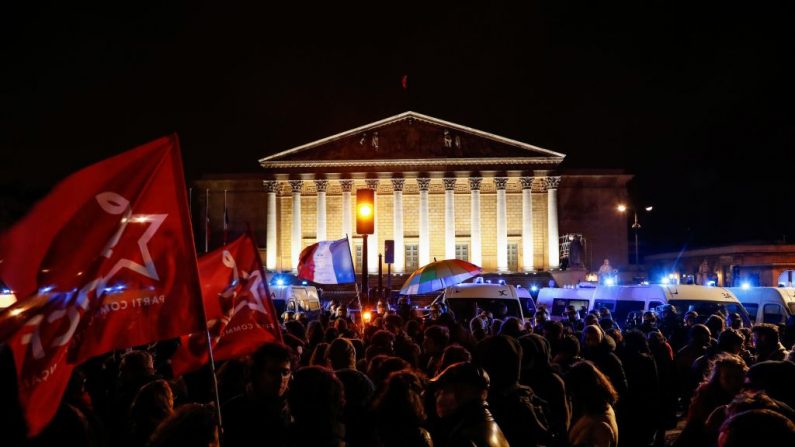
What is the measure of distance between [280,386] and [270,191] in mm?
46191

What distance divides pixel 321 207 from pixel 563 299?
3018cm

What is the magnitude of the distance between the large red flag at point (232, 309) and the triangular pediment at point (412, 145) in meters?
43.1

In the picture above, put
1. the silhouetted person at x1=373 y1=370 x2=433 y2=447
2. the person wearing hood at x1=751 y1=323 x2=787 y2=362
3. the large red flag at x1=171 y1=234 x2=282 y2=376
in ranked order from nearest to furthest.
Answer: the silhouetted person at x1=373 y1=370 x2=433 y2=447, the large red flag at x1=171 y1=234 x2=282 y2=376, the person wearing hood at x1=751 y1=323 x2=787 y2=362

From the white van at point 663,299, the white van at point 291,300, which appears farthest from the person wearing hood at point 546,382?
the white van at point 291,300

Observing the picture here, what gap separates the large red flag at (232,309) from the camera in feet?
17.9

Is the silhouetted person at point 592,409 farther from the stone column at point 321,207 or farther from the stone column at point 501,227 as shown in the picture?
the stone column at point 321,207

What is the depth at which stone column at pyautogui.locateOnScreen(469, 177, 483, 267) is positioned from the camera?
1950 inches

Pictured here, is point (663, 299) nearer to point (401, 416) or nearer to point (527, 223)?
point (401, 416)

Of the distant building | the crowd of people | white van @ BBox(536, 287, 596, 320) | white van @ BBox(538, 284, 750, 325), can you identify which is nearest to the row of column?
the distant building

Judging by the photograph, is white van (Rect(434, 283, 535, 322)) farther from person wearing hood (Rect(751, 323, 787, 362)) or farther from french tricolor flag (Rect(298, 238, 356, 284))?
person wearing hood (Rect(751, 323, 787, 362))

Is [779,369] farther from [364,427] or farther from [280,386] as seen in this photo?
[280,386]

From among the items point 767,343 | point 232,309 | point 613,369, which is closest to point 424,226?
point 767,343

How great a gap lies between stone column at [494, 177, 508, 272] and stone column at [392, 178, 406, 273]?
7286 millimetres

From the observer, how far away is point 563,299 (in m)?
22.2
